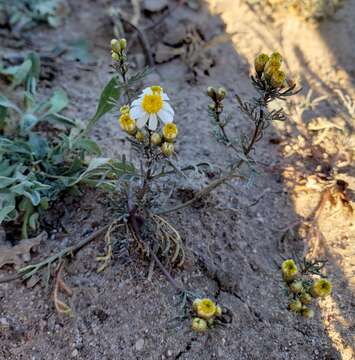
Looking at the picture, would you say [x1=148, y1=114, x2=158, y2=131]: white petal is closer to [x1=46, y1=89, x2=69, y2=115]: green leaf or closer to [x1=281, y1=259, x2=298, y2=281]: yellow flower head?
[x1=281, y1=259, x2=298, y2=281]: yellow flower head

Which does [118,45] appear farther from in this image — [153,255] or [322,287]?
[322,287]

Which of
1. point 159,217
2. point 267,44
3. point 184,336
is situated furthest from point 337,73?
point 184,336

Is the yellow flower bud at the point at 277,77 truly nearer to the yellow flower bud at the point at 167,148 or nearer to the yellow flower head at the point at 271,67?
the yellow flower head at the point at 271,67

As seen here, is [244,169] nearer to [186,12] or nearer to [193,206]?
[193,206]

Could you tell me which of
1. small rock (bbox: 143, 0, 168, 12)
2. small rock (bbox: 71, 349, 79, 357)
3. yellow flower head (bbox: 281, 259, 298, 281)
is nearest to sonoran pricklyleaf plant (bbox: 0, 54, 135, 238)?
small rock (bbox: 71, 349, 79, 357)

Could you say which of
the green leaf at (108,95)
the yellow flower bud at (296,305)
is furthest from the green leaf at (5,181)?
the yellow flower bud at (296,305)

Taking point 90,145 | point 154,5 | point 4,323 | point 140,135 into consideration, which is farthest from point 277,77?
point 154,5
